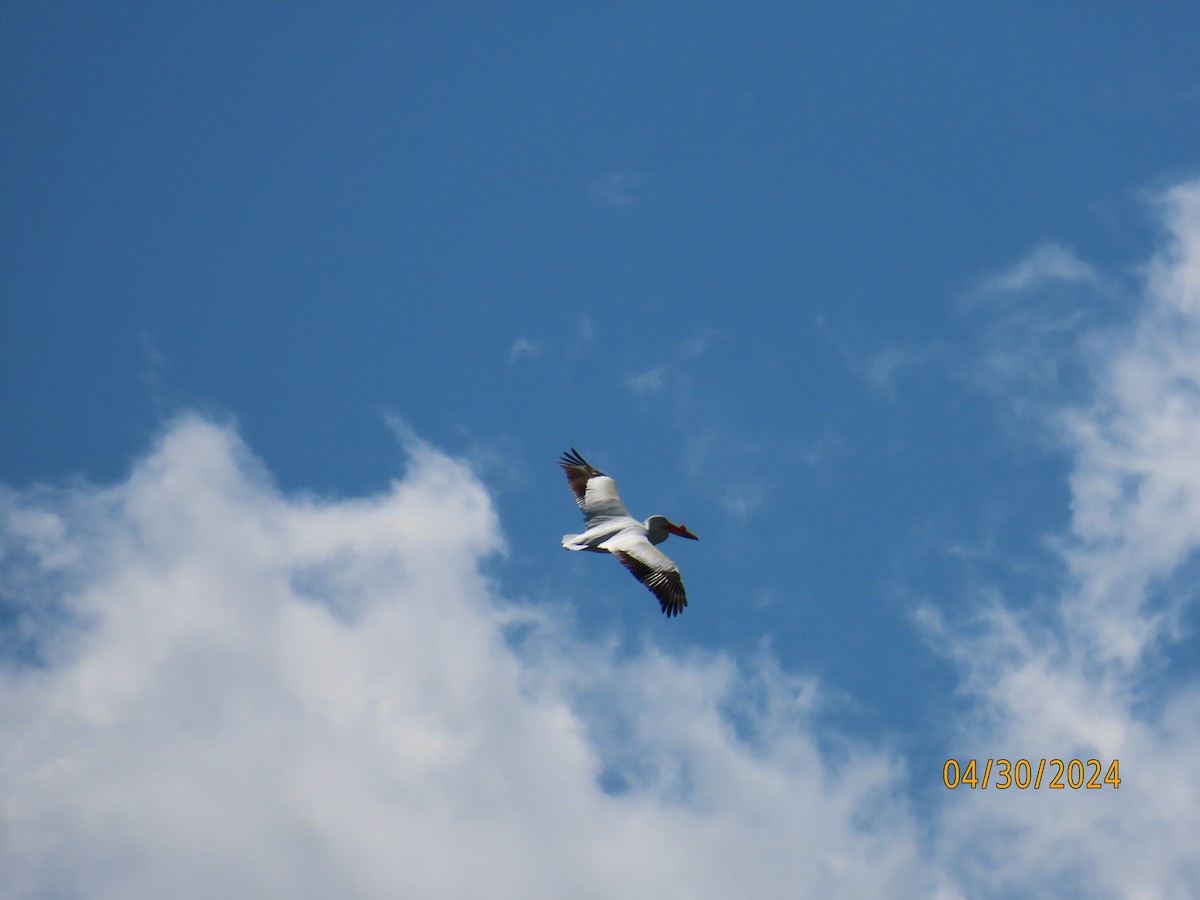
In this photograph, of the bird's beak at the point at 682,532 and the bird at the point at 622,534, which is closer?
the bird at the point at 622,534

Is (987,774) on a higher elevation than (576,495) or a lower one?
lower

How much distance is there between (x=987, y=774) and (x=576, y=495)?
1420cm

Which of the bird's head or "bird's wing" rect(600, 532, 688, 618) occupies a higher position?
the bird's head

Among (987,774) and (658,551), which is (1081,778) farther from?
(658,551)

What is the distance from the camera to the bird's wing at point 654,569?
3157cm

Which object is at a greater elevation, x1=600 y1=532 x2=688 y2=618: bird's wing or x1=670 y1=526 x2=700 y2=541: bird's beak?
x1=670 y1=526 x2=700 y2=541: bird's beak

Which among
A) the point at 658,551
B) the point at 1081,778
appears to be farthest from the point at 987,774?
the point at 658,551

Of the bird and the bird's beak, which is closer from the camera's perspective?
the bird

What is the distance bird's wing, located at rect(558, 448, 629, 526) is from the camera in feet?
118

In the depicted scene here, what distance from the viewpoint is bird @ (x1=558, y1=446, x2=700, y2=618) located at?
104ft

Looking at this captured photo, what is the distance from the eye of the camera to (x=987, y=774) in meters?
37.1

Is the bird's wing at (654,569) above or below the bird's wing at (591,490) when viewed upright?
below

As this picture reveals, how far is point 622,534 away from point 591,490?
2663 mm

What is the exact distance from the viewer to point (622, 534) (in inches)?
1348
